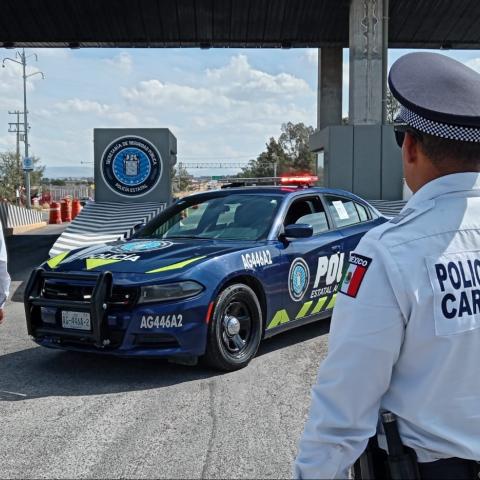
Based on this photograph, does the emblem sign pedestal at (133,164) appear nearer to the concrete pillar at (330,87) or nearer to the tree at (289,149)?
the concrete pillar at (330,87)

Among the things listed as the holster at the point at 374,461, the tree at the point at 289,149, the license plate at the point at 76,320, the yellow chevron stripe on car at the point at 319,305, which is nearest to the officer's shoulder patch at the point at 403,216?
the holster at the point at 374,461

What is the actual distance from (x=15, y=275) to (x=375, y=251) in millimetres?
11082

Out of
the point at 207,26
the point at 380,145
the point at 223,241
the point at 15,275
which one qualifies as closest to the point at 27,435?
the point at 223,241

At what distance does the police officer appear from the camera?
1.44 meters

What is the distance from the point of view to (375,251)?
4.83 ft

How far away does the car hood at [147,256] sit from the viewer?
16.6 feet

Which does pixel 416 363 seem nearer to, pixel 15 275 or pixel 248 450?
pixel 248 450

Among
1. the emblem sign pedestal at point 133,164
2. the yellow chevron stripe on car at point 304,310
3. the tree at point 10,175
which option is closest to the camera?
the yellow chevron stripe on car at point 304,310

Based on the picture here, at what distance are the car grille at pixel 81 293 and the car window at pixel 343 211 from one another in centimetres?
267

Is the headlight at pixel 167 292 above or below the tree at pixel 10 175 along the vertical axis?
below

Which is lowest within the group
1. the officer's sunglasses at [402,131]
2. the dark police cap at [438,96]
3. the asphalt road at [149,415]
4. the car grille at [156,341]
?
the asphalt road at [149,415]

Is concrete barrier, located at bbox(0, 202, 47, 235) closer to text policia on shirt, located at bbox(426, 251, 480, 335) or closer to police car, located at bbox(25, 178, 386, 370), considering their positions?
police car, located at bbox(25, 178, 386, 370)

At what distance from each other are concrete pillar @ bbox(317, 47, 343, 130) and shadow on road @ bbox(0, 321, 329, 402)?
17.2 metres

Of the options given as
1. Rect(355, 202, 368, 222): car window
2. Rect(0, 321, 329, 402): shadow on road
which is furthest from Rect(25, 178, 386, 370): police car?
Rect(355, 202, 368, 222): car window
